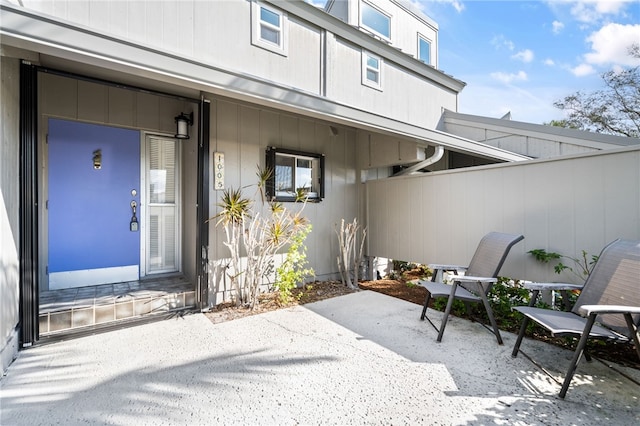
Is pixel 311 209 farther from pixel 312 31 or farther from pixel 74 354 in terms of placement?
pixel 74 354

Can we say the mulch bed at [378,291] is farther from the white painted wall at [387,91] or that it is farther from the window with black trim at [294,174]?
the white painted wall at [387,91]

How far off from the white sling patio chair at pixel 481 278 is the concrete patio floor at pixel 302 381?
13.4 inches

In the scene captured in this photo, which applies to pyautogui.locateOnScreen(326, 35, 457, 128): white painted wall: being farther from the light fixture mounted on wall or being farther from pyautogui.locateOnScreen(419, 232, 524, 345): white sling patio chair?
pyautogui.locateOnScreen(419, 232, 524, 345): white sling patio chair

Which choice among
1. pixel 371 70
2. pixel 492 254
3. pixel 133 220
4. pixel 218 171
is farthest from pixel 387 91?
pixel 133 220

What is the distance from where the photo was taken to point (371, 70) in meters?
5.48

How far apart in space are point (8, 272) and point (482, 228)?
489 centimetres

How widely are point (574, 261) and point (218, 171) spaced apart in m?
4.25

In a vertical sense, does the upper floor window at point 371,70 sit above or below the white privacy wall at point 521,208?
above

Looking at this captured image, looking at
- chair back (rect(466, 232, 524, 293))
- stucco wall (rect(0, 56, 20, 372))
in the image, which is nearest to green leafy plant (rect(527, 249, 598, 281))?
chair back (rect(466, 232, 524, 293))

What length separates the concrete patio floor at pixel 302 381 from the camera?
1829 mm

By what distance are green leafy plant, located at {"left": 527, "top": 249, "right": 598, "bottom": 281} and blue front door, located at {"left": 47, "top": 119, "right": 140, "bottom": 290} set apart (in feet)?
16.6

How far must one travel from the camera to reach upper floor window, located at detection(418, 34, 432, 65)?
27.0ft

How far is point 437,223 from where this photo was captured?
14.8 feet

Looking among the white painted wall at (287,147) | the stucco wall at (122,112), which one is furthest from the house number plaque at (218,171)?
the stucco wall at (122,112)
